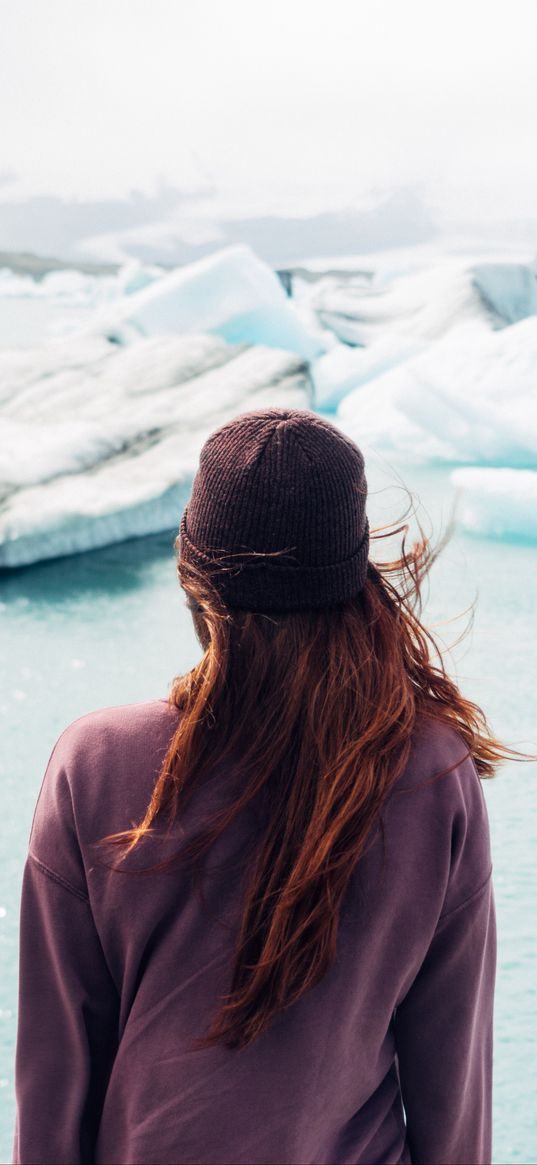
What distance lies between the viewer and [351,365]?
3461 mm

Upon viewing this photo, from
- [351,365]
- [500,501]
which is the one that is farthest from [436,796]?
[351,365]

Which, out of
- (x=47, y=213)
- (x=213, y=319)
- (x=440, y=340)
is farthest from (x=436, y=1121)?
(x=213, y=319)

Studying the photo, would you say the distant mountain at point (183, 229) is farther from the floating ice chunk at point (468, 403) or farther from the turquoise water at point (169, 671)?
the turquoise water at point (169, 671)

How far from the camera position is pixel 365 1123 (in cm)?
58

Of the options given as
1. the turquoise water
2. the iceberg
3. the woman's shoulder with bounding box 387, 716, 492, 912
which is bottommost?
the turquoise water

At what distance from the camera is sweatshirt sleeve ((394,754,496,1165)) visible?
21.2 inches

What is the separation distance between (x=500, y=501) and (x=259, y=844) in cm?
194

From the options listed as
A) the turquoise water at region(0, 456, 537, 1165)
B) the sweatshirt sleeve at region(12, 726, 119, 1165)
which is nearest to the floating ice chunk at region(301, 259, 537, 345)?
the turquoise water at region(0, 456, 537, 1165)

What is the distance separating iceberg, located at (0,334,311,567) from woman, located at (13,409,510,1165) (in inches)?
79.0

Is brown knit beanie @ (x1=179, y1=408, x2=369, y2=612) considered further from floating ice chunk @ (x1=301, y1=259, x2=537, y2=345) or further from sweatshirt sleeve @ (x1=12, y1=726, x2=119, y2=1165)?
floating ice chunk @ (x1=301, y1=259, x2=537, y2=345)

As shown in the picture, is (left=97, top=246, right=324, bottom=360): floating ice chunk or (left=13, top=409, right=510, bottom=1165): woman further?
(left=97, top=246, right=324, bottom=360): floating ice chunk

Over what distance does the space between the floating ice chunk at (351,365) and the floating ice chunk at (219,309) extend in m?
0.26

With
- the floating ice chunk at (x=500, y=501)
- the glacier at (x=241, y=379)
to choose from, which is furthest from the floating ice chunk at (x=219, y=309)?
the floating ice chunk at (x=500, y=501)

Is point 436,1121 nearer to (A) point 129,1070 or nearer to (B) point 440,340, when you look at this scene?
(A) point 129,1070
